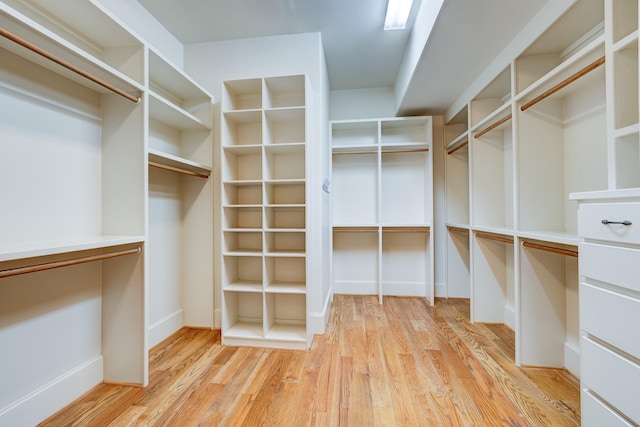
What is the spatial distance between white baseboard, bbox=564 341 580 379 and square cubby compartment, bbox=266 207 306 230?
82.6 inches

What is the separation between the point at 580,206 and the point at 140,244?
231 cm

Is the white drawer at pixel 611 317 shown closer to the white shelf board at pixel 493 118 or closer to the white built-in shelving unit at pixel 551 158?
the white built-in shelving unit at pixel 551 158

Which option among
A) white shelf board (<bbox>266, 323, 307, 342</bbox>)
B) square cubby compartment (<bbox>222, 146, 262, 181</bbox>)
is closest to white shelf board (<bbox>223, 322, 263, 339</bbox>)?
white shelf board (<bbox>266, 323, 307, 342</bbox>)

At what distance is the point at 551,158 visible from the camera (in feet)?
5.77

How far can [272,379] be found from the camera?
5.46 ft

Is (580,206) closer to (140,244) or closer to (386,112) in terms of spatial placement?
(140,244)

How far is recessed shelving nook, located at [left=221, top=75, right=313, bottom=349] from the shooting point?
6.97ft

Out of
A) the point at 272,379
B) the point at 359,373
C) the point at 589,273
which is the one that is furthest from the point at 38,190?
the point at 589,273

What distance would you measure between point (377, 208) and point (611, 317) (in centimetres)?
245

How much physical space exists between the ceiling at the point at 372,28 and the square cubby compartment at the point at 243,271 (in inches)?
80.9

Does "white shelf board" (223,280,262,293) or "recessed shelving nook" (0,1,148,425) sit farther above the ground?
"recessed shelving nook" (0,1,148,425)

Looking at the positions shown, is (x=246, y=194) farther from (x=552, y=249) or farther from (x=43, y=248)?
(x=552, y=249)

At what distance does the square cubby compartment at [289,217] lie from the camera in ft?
7.77

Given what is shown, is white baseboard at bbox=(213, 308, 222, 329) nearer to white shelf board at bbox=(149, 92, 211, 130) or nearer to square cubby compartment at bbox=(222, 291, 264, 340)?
square cubby compartment at bbox=(222, 291, 264, 340)
